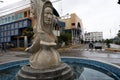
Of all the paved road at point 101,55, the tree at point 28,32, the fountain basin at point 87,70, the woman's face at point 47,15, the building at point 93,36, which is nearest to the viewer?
the woman's face at point 47,15

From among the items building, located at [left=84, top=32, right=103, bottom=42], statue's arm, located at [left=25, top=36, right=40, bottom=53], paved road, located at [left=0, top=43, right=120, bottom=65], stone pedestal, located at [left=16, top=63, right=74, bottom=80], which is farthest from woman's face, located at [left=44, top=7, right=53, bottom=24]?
building, located at [left=84, top=32, right=103, bottom=42]

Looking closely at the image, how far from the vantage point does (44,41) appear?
287 inches

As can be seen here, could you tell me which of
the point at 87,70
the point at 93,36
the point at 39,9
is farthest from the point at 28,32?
the point at 93,36

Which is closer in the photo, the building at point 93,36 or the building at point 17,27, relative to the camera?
the building at point 17,27

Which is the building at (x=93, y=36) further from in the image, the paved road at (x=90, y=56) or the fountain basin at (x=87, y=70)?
the fountain basin at (x=87, y=70)

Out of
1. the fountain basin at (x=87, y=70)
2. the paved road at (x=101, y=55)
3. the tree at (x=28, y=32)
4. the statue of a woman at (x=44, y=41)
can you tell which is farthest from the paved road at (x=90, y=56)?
the tree at (x=28, y=32)

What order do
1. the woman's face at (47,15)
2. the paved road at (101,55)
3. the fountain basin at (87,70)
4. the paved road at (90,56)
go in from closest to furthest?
the woman's face at (47,15) < the fountain basin at (87,70) < the paved road at (101,55) < the paved road at (90,56)

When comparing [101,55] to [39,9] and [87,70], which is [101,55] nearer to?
[87,70]

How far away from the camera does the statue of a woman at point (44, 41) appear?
23.4 ft

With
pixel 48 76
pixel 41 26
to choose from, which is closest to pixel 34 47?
pixel 41 26

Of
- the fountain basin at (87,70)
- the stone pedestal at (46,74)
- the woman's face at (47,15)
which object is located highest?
the woman's face at (47,15)

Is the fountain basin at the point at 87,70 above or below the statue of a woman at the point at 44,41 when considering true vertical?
below

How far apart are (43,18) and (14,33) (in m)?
36.5

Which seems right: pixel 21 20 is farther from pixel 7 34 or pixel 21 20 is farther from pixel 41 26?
pixel 41 26
